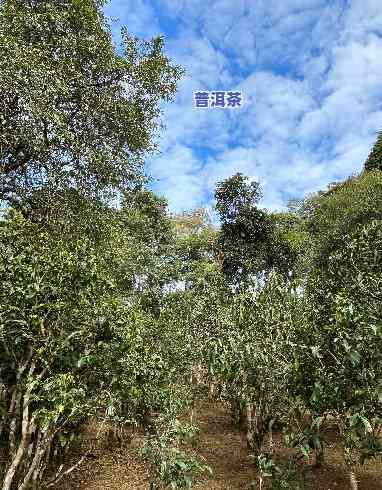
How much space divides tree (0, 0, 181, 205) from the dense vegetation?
1.8 inches

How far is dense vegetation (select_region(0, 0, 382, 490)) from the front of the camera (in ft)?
23.4

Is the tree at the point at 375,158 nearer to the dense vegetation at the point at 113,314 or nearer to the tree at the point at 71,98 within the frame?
the dense vegetation at the point at 113,314

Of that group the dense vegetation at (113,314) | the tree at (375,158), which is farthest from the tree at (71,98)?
the tree at (375,158)

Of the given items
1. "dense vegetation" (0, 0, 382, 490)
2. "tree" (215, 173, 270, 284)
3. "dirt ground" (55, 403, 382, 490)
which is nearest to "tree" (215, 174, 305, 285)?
"tree" (215, 173, 270, 284)

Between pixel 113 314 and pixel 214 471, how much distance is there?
848 cm

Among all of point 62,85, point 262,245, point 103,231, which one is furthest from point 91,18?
point 262,245

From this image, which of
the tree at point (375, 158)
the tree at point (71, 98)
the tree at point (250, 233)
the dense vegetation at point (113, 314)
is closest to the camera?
the dense vegetation at point (113, 314)

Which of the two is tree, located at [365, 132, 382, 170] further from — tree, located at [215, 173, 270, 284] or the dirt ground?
the dirt ground

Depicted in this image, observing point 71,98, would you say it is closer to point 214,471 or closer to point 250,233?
point 214,471

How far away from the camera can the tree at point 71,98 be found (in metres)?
11.8

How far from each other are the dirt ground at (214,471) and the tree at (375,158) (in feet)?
81.7

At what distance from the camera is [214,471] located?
44.5ft

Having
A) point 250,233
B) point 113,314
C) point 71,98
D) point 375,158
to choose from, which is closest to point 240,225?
point 250,233

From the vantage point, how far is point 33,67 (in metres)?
11.5
